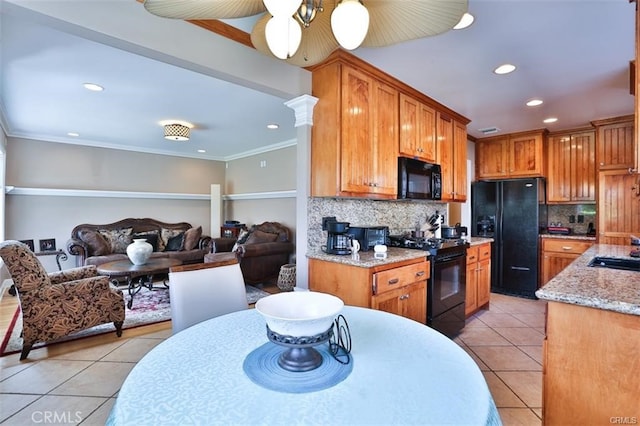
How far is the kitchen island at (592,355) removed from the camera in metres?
1.13

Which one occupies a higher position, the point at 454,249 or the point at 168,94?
the point at 168,94

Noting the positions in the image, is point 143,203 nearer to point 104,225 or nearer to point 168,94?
point 104,225

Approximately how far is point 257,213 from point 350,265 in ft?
15.1

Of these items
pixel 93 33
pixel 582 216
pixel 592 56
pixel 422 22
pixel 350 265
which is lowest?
pixel 350 265

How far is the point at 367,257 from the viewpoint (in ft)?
7.82

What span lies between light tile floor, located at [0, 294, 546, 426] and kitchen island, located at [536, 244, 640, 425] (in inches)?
28.1

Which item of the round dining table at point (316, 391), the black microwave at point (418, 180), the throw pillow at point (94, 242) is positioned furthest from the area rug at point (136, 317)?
the round dining table at point (316, 391)

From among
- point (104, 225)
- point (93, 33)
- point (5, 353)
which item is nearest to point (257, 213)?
point (104, 225)

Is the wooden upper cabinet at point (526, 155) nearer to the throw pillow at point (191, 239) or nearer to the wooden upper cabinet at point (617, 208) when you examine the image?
the wooden upper cabinet at point (617, 208)

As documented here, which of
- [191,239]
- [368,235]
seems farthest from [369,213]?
[191,239]

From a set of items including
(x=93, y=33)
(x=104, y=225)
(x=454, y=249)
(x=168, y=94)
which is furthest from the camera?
(x=104, y=225)

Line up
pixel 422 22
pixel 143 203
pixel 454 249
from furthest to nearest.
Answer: pixel 143 203 → pixel 454 249 → pixel 422 22

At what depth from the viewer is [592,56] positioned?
2.35 m

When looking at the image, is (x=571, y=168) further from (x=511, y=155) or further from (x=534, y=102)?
(x=534, y=102)
